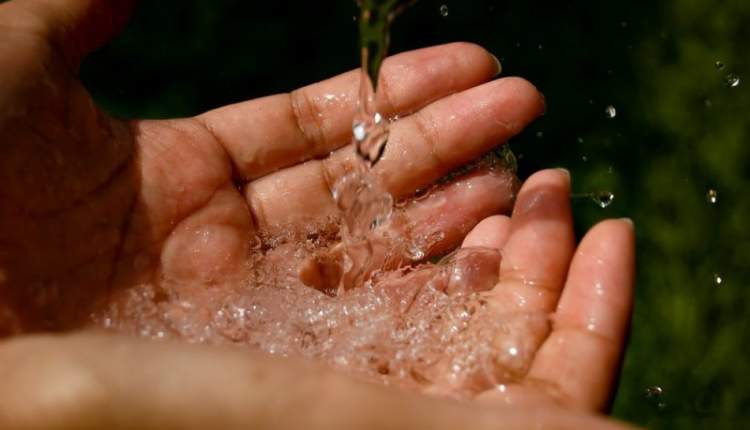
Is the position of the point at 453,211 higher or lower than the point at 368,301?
higher

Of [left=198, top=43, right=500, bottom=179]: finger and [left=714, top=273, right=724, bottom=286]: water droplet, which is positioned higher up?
[left=198, top=43, right=500, bottom=179]: finger

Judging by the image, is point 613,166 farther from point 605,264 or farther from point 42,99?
point 42,99

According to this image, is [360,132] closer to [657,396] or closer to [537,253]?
[537,253]

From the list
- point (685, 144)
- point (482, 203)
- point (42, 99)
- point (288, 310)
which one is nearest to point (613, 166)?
point (685, 144)

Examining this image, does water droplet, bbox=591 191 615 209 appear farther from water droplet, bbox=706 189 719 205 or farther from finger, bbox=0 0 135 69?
finger, bbox=0 0 135 69

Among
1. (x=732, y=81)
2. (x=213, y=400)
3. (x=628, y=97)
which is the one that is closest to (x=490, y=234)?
(x=213, y=400)

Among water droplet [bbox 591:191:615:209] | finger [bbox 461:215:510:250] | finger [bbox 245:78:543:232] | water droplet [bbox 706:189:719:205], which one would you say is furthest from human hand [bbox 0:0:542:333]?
water droplet [bbox 706:189:719:205]

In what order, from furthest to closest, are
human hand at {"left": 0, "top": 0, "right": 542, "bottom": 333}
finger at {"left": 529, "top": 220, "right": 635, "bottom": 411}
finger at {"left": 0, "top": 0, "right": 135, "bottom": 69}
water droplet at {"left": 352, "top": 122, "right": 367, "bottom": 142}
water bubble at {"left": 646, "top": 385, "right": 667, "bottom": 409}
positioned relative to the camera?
1. water bubble at {"left": 646, "top": 385, "right": 667, "bottom": 409}
2. water droplet at {"left": 352, "top": 122, "right": 367, "bottom": 142}
3. finger at {"left": 0, "top": 0, "right": 135, "bottom": 69}
4. human hand at {"left": 0, "top": 0, "right": 542, "bottom": 333}
5. finger at {"left": 529, "top": 220, "right": 635, "bottom": 411}
